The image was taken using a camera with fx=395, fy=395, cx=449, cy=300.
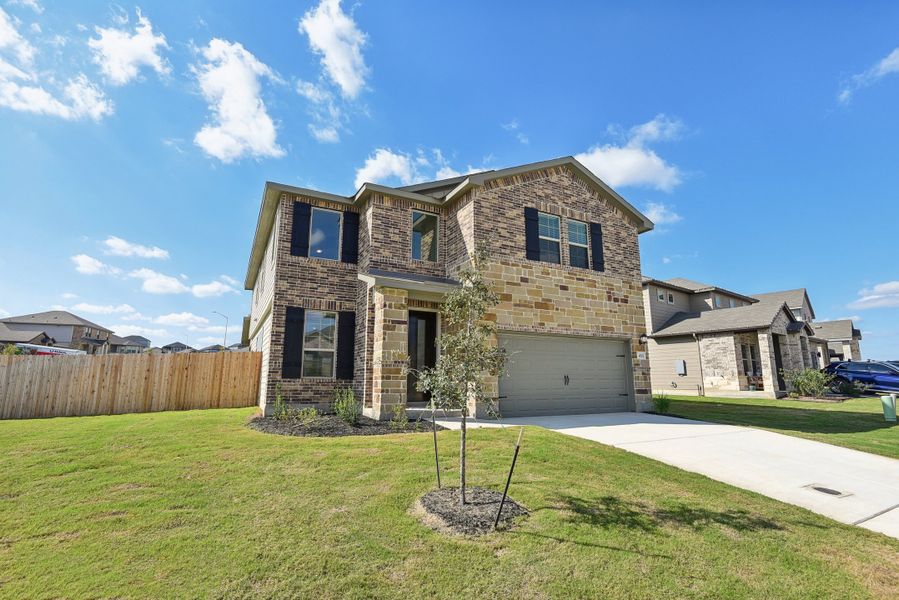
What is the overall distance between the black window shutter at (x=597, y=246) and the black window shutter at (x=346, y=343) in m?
7.78

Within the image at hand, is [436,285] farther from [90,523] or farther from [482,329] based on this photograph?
[90,523]

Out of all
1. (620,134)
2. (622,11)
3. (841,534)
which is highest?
(622,11)

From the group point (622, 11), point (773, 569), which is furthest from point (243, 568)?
point (622, 11)

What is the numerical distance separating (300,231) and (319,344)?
327 cm

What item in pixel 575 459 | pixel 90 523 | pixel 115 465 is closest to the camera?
pixel 90 523

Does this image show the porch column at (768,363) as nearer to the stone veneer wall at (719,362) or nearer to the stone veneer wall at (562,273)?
the stone veneer wall at (719,362)

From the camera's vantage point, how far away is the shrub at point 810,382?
707 inches

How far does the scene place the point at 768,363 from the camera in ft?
62.6

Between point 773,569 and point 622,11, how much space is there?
39.2 feet

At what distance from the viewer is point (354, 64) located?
9.80m

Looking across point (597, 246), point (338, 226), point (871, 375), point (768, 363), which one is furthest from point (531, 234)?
point (871, 375)

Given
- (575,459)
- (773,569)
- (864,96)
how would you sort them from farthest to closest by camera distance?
(864,96), (575,459), (773,569)

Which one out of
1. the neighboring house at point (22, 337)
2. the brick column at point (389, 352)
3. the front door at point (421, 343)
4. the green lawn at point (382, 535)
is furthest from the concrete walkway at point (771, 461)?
the neighboring house at point (22, 337)

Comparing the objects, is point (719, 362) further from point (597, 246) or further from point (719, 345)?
point (597, 246)
